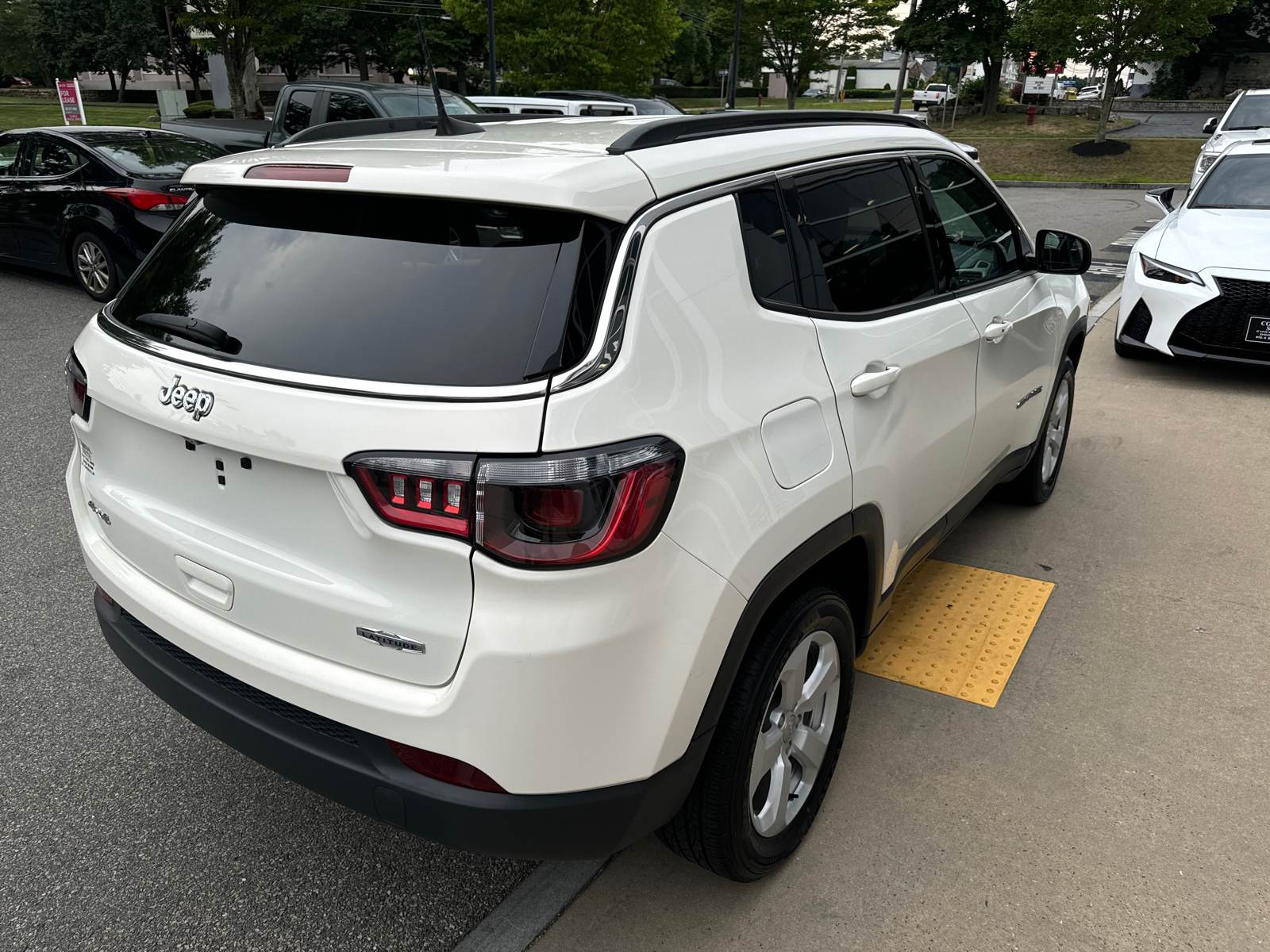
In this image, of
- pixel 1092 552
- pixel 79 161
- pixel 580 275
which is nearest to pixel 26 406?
pixel 79 161

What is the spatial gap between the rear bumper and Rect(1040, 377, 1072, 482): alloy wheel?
3.25 metres

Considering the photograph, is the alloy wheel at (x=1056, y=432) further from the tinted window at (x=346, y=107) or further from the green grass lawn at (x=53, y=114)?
the green grass lawn at (x=53, y=114)

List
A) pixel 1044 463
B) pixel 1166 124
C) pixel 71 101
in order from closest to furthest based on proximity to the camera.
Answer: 1. pixel 1044 463
2. pixel 71 101
3. pixel 1166 124

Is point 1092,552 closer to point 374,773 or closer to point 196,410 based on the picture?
point 374,773

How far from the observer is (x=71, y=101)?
18547mm

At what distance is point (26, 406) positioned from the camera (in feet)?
20.2

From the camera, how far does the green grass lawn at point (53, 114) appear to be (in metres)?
34.0

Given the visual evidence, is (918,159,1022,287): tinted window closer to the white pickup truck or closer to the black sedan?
the black sedan

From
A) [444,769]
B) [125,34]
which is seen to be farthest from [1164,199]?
[125,34]

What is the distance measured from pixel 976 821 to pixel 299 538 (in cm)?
196

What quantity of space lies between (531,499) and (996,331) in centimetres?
219

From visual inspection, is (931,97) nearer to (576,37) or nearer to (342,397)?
(576,37)

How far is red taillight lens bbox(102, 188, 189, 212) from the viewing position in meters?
8.34

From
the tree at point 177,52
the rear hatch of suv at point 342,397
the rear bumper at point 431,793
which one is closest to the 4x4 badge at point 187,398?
the rear hatch of suv at point 342,397
